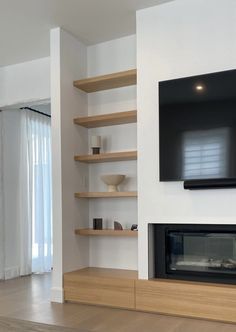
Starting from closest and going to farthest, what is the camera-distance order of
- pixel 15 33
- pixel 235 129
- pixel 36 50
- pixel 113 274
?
pixel 235 129, pixel 113 274, pixel 15 33, pixel 36 50

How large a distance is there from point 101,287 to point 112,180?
1.05 metres

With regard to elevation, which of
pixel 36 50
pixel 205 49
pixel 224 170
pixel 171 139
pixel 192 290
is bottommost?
pixel 192 290

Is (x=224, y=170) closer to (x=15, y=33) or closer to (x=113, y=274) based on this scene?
(x=113, y=274)

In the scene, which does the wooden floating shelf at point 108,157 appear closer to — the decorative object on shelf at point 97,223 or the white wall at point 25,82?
the decorative object on shelf at point 97,223

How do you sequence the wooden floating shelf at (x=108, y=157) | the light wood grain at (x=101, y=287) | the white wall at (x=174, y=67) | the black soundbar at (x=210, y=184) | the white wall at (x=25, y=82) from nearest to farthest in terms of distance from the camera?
1. the black soundbar at (x=210, y=184)
2. the white wall at (x=174, y=67)
3. the light wood grain at (x=101, y=287)
4. the wooden floating shelf at (x=108, y=157)
5. the white wall at (x=25, y=82)

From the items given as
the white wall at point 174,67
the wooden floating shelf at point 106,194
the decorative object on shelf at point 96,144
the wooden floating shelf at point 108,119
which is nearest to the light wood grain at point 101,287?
the white wall at point 174,67

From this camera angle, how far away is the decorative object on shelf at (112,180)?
4004mm

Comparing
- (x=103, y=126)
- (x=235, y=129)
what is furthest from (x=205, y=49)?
(x=103, y=126)

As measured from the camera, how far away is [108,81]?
4008 millimetres

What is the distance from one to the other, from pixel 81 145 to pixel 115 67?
93 cm

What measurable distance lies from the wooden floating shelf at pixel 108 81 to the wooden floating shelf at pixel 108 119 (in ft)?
1.13

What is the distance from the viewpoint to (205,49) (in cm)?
336

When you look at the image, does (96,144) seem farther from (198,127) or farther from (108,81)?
(198,127)

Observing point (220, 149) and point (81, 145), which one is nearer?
point (220, 149)
